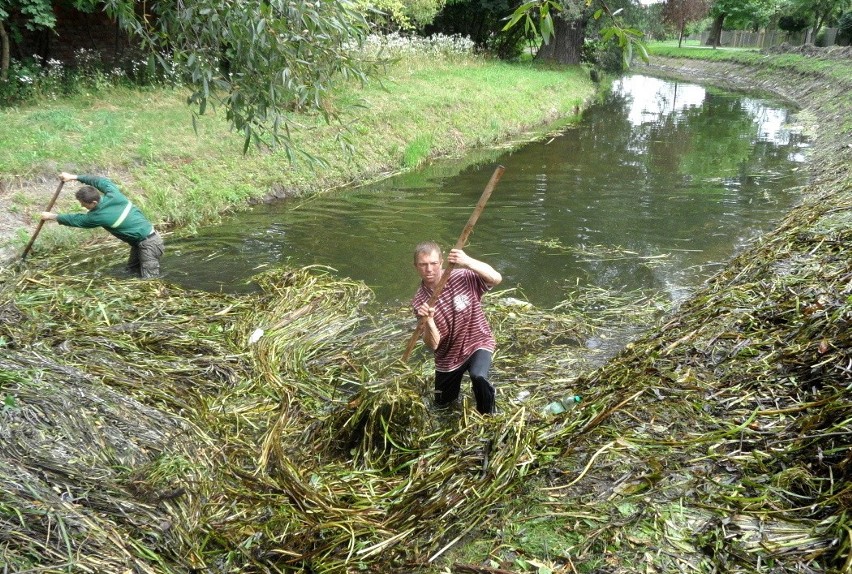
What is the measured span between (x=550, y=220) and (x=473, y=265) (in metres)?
6.97

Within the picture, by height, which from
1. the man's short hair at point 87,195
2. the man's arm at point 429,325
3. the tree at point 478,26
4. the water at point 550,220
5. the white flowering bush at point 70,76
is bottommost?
the water at point 550,220

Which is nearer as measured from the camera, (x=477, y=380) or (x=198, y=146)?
(x=477, y=380)

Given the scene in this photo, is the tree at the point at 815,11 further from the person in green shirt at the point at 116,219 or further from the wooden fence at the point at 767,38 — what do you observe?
the person in green shirt at the point at 116,219

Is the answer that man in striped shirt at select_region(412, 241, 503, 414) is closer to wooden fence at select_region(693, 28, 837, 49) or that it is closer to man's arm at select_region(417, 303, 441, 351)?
man's arm at select_region(417, 303, 441, 351)

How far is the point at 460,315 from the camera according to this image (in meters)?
4.86

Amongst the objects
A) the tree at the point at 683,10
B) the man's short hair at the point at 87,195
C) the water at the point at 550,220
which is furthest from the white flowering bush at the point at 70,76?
the tree at the point at 683,10

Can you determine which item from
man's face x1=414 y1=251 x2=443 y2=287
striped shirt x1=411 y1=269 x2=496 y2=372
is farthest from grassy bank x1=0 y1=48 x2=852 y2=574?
man's face x1=414 y1=251 x2=443 y2=287

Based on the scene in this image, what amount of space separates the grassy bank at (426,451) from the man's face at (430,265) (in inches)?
30.7

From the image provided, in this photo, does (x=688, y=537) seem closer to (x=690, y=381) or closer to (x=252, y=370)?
(x=690, y=381)

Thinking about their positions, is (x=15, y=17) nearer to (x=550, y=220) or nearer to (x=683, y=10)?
(x=550, y=220)

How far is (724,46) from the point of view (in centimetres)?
5566

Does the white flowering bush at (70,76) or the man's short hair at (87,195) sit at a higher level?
the white flowering bush at (70,76)

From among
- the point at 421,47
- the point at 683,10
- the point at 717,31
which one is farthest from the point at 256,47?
the point at 717,31

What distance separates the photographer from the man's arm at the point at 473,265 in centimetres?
429
